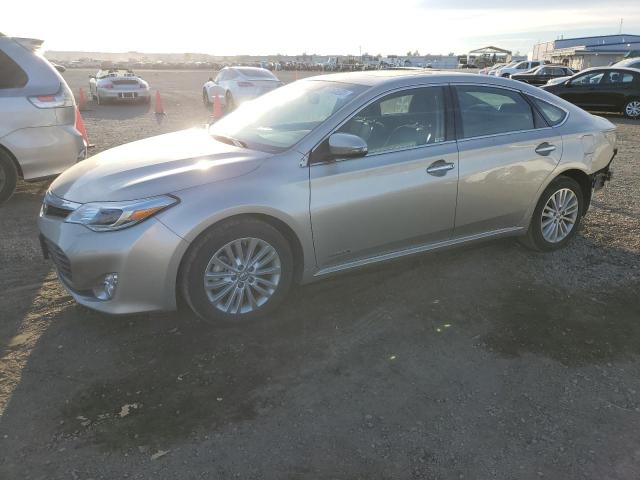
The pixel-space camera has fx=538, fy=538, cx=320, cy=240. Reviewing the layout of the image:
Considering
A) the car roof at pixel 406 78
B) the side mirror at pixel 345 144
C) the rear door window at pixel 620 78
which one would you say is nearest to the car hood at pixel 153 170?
the side mirror at pixel 345 144

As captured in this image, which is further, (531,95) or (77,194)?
(531,95)

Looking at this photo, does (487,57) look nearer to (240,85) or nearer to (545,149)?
(240,85)

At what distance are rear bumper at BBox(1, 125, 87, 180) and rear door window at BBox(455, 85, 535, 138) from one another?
462 centimetres

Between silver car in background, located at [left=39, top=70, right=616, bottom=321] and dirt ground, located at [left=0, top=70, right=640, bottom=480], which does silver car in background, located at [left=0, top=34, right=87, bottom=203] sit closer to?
dirt ground, located at [left=0, top=70, right=640, bottom=480]

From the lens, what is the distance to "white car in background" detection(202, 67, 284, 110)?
53.7ft

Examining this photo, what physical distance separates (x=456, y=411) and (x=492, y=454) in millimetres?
337

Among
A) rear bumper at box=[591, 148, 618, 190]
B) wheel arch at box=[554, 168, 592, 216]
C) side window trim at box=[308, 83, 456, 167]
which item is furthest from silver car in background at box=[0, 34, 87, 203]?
rear bumper at box=[591, 148, 618, 190]

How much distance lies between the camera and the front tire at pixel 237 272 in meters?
3.44

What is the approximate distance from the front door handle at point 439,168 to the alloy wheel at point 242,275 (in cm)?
138

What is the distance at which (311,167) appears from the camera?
3.70 meters

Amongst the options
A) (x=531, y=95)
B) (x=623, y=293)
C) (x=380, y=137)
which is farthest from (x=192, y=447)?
(x=531, y=95)

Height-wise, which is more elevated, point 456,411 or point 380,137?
point 380,137

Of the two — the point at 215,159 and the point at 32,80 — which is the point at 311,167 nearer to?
the point at 215,159

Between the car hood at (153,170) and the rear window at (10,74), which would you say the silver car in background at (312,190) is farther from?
the rear window at (10,74)
